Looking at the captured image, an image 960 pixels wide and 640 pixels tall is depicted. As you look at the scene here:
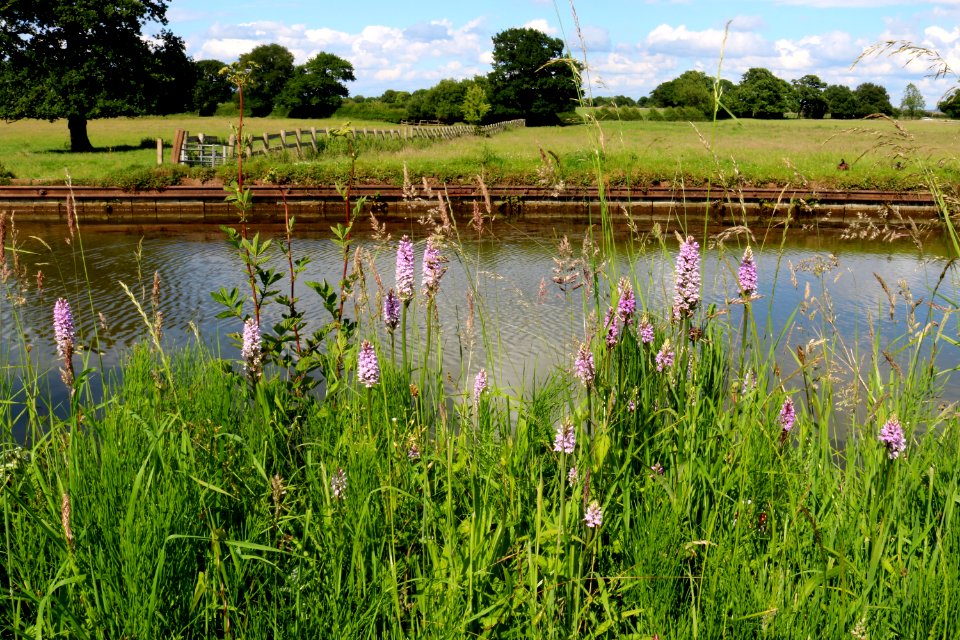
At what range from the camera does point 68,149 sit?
2812 cm

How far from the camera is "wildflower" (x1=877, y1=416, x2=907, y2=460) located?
67.7 inches

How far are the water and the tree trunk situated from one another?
17.1 m

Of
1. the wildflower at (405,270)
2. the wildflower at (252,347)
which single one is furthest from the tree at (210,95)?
the wildflower at (405,270)

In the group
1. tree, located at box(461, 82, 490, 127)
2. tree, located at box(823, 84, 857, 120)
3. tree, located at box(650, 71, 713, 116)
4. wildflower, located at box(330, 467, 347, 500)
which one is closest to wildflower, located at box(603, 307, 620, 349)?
wildflower, located at box(330, 467, 347, 500)

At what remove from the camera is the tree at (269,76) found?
247 feet

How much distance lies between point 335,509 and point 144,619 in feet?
2.05

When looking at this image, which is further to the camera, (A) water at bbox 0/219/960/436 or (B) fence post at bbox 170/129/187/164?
(B) fence post at bbox 170/129/187/164

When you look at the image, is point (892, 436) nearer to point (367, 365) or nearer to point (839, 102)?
point (367, 365)

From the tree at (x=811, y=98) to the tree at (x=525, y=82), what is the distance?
80.1 ft

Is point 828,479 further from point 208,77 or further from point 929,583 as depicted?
point 208,77

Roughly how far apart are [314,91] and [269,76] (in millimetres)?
15706

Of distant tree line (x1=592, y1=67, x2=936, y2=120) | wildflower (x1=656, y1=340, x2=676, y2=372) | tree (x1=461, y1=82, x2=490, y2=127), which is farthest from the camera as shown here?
distant tree line (x1=592, y1=67, x2=936, y2=120)

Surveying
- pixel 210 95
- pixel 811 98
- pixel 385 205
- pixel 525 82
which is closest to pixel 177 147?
pixel 385 205

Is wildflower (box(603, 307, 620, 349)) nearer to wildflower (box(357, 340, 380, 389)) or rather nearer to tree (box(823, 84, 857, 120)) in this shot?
wildflower (box(357, 340, 380, 389))
